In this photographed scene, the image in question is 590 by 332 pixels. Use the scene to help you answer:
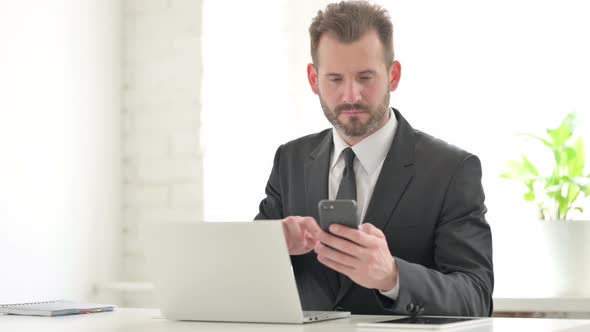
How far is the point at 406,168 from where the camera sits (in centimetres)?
254

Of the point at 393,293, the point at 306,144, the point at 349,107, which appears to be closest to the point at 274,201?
the point at 306,144

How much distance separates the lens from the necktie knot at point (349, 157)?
8.46ft

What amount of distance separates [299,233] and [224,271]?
1.04 ft

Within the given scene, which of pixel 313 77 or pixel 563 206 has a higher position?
pixel 313 77

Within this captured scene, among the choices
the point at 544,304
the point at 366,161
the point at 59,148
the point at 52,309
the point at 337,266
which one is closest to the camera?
the point at 337,266

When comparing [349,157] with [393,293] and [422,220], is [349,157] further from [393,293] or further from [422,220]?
[393,293]

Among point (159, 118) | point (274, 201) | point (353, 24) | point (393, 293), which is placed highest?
point (353, 24)

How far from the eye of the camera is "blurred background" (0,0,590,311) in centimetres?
337

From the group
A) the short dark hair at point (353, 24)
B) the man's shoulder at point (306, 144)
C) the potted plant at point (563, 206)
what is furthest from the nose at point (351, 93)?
the potted plant at point (563, 206)

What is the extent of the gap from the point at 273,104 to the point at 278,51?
211mm

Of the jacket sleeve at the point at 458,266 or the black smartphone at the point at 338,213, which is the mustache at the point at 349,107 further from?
the black smartphone at the point at 338,213

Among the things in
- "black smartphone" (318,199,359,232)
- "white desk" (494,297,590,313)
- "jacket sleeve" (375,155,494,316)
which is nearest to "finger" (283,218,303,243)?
"jacket sleeve" (375,155,494,316)

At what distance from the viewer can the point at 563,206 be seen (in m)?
3.22

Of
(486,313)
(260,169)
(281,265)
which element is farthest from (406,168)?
(260,169)
